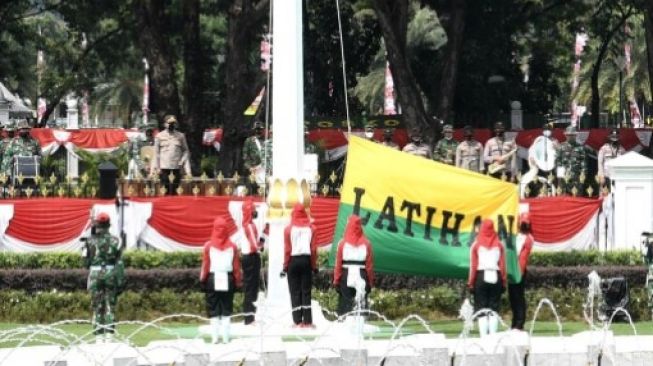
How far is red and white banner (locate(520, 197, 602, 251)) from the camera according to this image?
2811cm

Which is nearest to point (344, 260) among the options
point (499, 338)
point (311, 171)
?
point (499, 338)

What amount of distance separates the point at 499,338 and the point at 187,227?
11.1m

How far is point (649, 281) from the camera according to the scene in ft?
80.9

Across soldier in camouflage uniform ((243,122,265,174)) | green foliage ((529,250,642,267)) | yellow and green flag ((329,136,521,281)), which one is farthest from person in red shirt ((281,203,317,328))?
soldier in camouflage uniform ((243,122,265,174))

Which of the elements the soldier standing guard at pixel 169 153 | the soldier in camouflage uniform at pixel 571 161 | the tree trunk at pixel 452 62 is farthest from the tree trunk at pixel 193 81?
the soldier in camouflage uniform at pixel 571 161

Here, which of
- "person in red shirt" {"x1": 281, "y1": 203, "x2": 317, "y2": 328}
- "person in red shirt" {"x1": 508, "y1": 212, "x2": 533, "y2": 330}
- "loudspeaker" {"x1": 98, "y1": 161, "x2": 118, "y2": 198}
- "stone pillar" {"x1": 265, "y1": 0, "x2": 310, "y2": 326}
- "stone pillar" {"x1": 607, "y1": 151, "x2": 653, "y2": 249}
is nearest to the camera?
"person in red shirt" {"x1": 281, "y1": 203, "x2": 317, "y2": 328}

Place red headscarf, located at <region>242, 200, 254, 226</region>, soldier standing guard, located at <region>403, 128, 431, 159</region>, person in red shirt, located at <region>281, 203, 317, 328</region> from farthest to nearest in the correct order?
soldier standing guard, located at <region>403, 128, 431, 159</region>
red headscarf, located at <region>242, 200, 254, 226</region>
person in red shirt, located at <region>281, 203, 317, 328</region>

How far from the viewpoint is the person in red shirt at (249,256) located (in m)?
22.2

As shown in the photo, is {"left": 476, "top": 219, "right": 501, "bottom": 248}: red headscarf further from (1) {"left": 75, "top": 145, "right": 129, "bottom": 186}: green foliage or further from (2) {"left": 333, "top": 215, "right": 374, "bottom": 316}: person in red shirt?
(1) {"left": 75, "top": 145, "right": 129, "bottom": 186}: green foliage

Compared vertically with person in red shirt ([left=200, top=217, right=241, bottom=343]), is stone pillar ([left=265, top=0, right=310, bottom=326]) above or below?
above

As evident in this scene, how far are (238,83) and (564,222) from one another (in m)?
9.82

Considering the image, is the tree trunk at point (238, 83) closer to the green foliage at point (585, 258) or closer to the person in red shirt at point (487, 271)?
the green foliage at point (585, 258)

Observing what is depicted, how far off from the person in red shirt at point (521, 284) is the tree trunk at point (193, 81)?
15.7 m

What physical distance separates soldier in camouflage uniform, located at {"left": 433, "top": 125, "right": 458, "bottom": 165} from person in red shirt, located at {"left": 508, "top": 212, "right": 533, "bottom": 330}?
34.0ft
